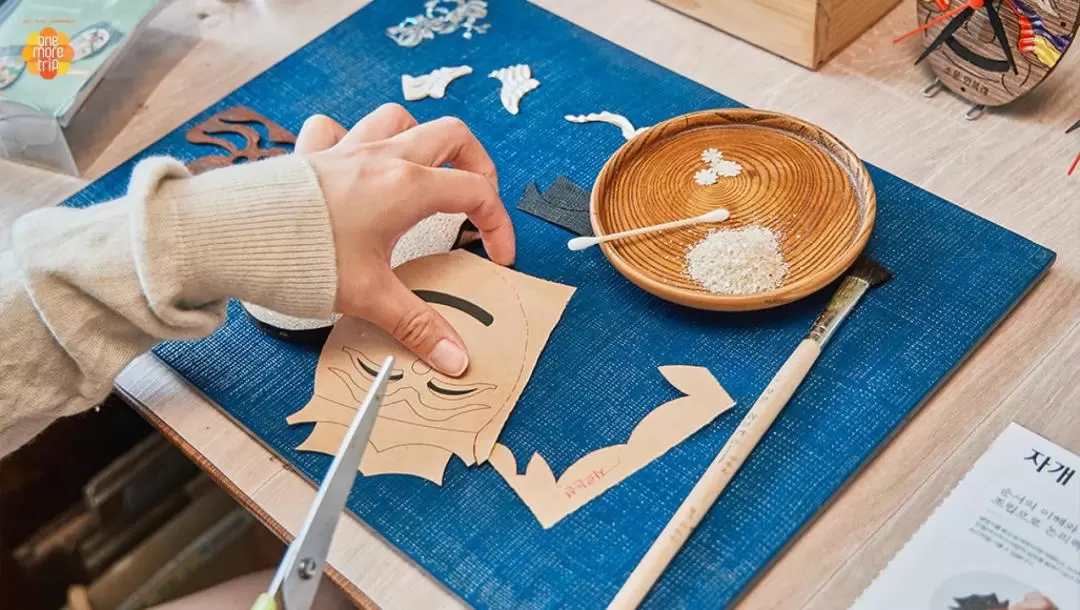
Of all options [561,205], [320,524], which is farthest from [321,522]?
[561,205]

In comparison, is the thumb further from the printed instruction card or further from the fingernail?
the printed instruction card

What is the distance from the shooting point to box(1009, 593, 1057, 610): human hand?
26.9 inches

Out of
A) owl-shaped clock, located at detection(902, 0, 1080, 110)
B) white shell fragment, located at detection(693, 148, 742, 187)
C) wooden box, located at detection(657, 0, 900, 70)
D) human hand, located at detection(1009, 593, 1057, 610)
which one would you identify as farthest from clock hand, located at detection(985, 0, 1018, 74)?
human hand, located at detection(1009, 593, 1057, 610)

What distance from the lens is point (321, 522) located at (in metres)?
0.62

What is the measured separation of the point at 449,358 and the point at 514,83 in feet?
1.25

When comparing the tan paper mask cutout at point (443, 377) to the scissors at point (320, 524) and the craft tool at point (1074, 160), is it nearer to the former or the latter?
the scissors at point (320, 524)

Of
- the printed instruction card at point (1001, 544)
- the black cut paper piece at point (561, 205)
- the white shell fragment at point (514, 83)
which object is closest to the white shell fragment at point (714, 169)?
the black cut paper piece at point (561, 205)

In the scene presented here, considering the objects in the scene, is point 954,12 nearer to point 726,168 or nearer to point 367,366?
point 726,168

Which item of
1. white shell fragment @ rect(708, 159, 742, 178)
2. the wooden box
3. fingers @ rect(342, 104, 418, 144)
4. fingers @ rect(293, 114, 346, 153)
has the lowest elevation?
white shell fragment @ rect(708, 159, 742, 178)

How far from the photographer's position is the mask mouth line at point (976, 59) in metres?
0.97

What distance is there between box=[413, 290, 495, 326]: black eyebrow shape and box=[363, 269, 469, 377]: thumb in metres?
0.04

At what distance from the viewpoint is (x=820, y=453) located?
77 cm

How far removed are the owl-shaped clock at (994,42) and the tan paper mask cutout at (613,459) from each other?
1.36ft

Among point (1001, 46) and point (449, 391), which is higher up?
point (1001, 46)
